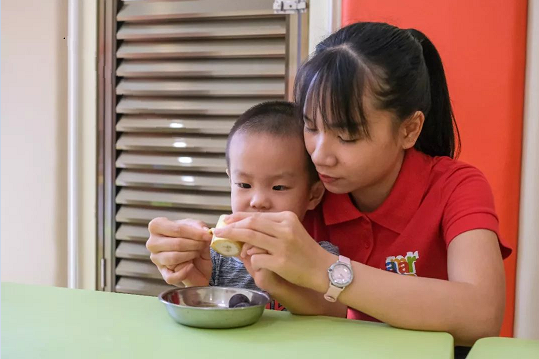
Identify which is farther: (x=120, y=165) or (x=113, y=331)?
(x=120, y=165)

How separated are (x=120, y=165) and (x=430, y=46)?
5.29 ft

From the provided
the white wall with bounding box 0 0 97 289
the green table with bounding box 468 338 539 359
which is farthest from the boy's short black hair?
the white wall with bounding box 0 0 97 289

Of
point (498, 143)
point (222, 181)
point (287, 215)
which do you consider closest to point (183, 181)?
point (222, 181)

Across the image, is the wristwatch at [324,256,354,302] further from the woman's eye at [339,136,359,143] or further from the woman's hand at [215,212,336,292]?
the woman's eye at [339,136,359,143]

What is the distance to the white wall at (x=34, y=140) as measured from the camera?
2.67m

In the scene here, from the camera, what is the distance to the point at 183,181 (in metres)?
2.55

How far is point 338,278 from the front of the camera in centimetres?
100

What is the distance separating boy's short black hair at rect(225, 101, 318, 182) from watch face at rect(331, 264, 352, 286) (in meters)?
0.42

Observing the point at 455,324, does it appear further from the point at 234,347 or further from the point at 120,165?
the point at 120,165

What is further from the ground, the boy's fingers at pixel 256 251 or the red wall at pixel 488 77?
the red wall at pixel 488 77

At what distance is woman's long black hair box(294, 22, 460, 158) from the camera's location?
1196 mm

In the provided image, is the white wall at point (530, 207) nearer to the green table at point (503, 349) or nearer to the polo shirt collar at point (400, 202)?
the polo shirt collar at point (400, 202)

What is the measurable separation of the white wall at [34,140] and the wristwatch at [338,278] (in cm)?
201

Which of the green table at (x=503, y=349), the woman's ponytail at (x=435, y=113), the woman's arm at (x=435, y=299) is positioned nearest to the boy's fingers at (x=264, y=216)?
the woman's arm at (x=435, y=299)
